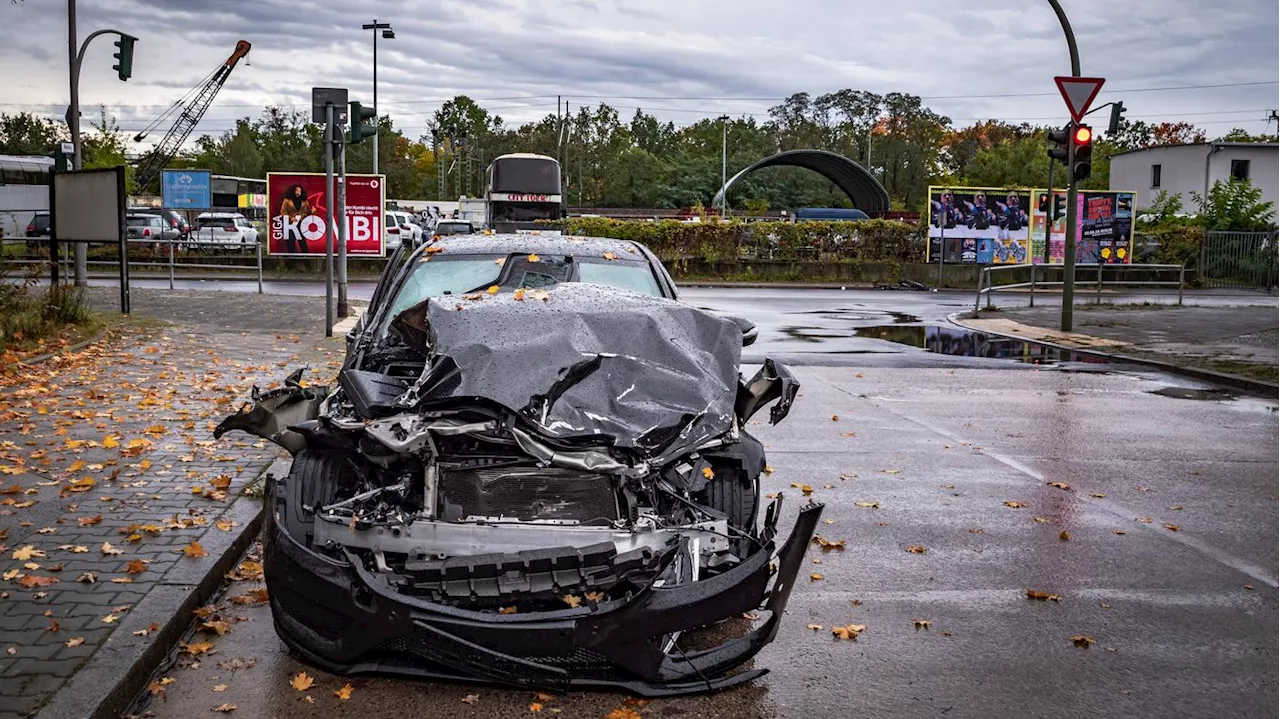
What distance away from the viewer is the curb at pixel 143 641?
399cm

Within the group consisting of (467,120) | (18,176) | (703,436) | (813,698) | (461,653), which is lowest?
(813,698)

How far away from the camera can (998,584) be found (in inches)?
234

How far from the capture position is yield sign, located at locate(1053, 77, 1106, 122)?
18.9 metres

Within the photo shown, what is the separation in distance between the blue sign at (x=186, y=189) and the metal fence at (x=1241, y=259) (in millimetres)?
47125

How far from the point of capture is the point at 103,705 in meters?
3.98

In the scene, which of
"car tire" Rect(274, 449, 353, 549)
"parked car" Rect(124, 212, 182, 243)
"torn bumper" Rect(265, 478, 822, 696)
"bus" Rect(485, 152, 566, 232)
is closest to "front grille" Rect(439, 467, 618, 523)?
"torn bumper" Rect(265, 478, 822, 696)

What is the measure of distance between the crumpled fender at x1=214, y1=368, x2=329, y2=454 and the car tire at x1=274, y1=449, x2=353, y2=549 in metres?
0.15

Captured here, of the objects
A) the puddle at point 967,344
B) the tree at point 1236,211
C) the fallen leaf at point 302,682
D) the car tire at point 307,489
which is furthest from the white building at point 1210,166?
the fallen leaf at point 302,682

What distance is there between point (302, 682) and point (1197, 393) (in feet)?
39.7

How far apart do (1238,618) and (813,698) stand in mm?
2368

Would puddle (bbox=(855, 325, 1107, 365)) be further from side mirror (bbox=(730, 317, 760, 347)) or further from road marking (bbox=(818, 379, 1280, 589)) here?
side mirror (bbox=(730, 317, 760, 347))

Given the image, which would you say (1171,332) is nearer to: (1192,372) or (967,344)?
(967,344)

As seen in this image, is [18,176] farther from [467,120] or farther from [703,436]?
[467,120]

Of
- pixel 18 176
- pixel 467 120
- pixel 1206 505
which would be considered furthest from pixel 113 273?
pixel 467 120
